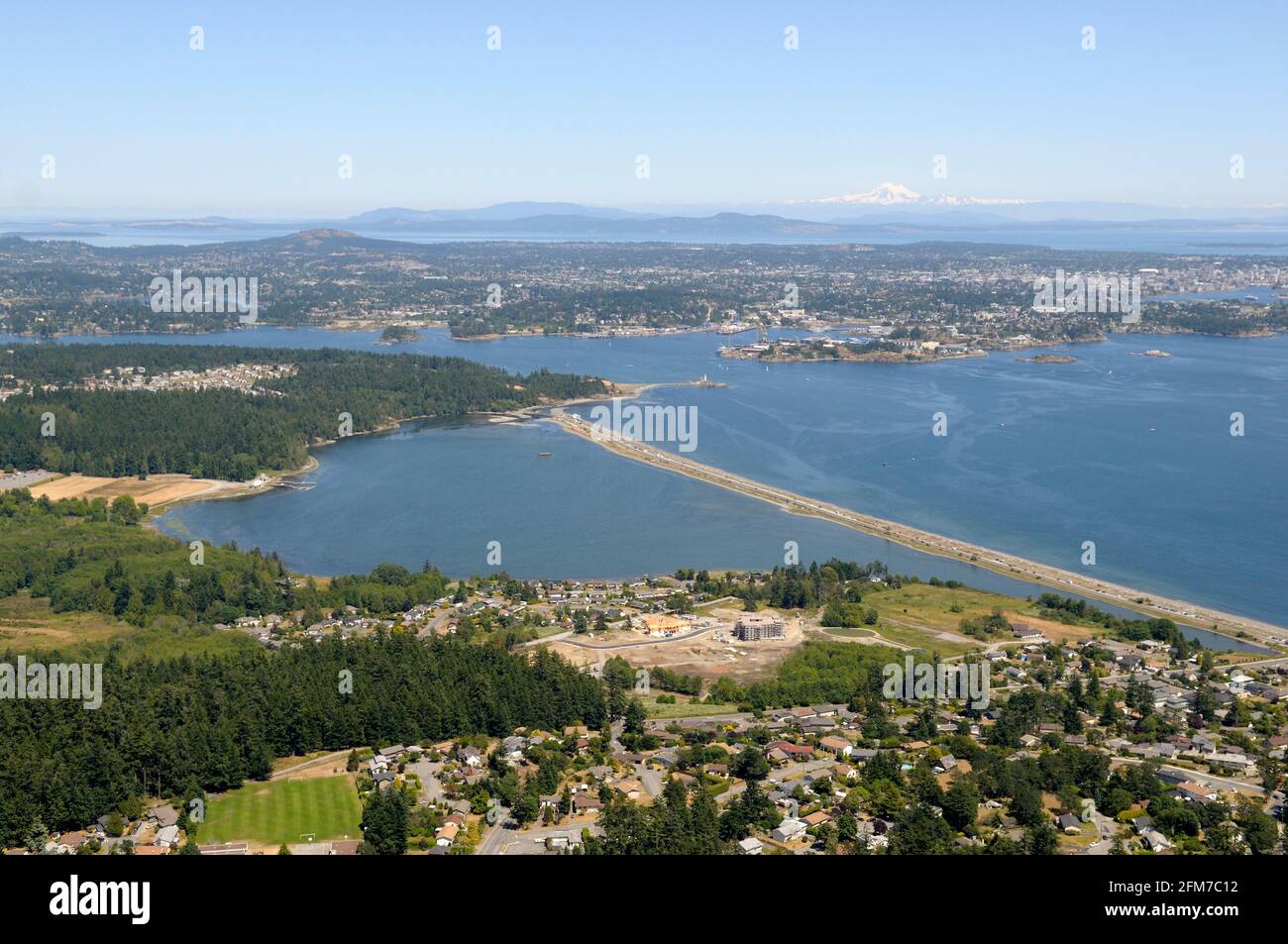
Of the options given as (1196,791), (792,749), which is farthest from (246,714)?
(1196,791)

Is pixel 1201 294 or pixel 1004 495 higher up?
pixel 1201 294

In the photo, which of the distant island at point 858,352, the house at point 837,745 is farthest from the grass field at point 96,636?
the distant island at point 858,352

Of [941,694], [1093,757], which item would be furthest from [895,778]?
[941,694]

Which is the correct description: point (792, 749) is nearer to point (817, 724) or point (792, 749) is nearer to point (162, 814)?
point (817, 724)

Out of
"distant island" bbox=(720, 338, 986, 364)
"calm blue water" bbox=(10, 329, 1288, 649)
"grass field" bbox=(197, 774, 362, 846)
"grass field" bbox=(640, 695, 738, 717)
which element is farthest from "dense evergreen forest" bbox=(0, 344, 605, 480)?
"grass field" bbox=(197, 774, 362, 846)

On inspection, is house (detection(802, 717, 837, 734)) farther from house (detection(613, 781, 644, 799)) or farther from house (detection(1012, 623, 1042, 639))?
house (detection(1012, 623, 1042, 639))

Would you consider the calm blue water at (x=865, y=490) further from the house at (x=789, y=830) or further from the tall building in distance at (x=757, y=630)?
the house at (x=789, y=830)
